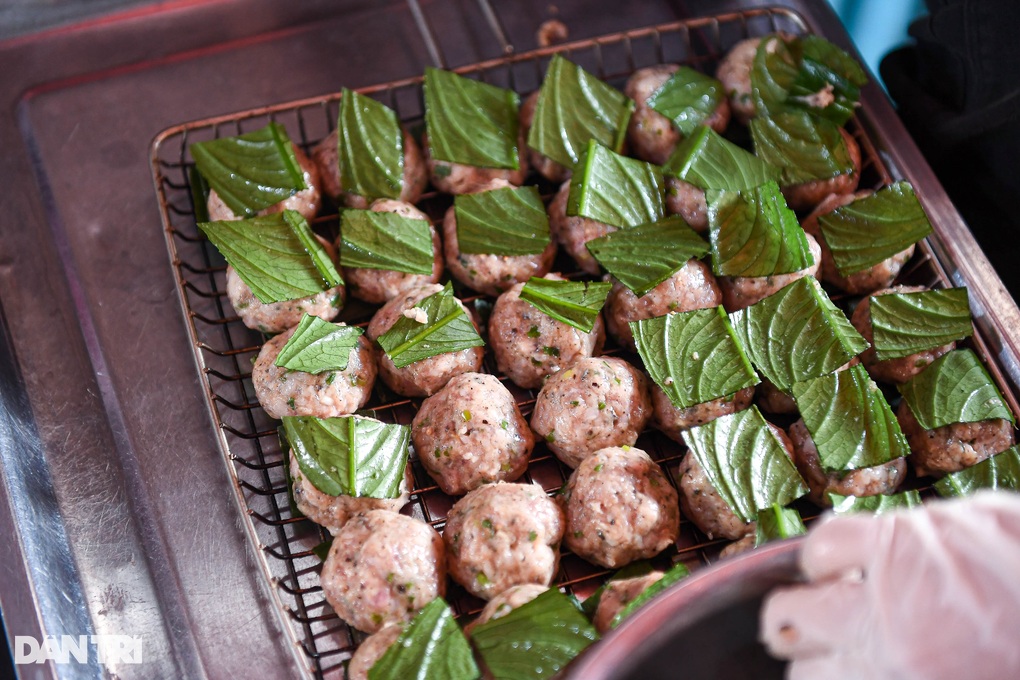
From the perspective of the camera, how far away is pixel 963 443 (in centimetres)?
269

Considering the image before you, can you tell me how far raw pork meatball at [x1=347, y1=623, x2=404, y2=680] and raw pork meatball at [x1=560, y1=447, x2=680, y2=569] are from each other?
0.57m

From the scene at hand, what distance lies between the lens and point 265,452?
2891 millimetres

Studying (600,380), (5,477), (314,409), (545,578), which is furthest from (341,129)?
(545,578)

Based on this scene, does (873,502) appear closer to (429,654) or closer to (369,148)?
(429,654)

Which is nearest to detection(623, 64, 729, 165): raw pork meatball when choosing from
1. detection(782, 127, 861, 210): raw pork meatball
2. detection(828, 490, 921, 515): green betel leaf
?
detection(782, 127, 861, 210): raw pork meatball

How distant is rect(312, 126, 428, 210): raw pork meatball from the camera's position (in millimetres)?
3270

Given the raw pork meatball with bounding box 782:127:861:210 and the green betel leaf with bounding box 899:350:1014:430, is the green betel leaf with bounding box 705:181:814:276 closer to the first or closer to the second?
the raw pork meatball with bounding box 782:127:861:210

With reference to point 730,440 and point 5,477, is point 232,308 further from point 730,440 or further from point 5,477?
point 730,440

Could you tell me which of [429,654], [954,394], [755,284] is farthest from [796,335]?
[429,654]

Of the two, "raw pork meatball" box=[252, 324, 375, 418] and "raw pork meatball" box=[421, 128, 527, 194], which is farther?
"raw pork meatball" box=[421, 128, 527, 194]

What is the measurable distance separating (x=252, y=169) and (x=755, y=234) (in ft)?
5.82

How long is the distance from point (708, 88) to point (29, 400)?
2.69 m

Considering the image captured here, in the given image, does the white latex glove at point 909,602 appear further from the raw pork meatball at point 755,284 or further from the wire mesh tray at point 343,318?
the raw pork meatball at point 755,284

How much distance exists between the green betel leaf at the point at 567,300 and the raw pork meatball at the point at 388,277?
413 millimetres
